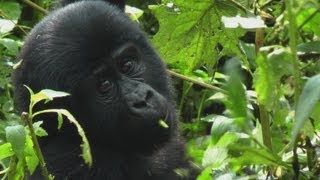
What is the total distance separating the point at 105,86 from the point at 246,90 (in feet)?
1.71

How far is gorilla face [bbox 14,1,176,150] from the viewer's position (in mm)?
2051

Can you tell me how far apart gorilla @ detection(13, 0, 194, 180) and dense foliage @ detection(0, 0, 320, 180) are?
0.16 metres

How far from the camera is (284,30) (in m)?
1.20

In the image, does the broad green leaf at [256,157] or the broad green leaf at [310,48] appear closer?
the broad green leaf at [256,157]

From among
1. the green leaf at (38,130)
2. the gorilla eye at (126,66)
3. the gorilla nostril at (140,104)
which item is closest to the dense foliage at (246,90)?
the green leaf at (38,130)

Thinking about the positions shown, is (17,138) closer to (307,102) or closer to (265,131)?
(265,131)

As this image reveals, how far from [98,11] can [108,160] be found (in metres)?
0.49

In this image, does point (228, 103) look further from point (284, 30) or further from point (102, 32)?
point (102, 32)

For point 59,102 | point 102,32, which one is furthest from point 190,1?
point 59,102

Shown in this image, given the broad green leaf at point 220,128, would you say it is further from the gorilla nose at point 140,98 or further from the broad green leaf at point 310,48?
the gorilla nose at point 140,98

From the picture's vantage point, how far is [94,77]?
2.09m

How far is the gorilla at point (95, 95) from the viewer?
203cm

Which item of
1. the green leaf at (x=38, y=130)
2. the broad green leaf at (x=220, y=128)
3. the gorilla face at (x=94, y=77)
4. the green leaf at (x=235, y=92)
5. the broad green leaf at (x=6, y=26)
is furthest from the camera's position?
the broad green leaf at (x=6, y=26)

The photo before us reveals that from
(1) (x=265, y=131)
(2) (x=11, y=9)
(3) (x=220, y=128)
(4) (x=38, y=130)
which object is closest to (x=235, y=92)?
(3) (x=220, y=128)
